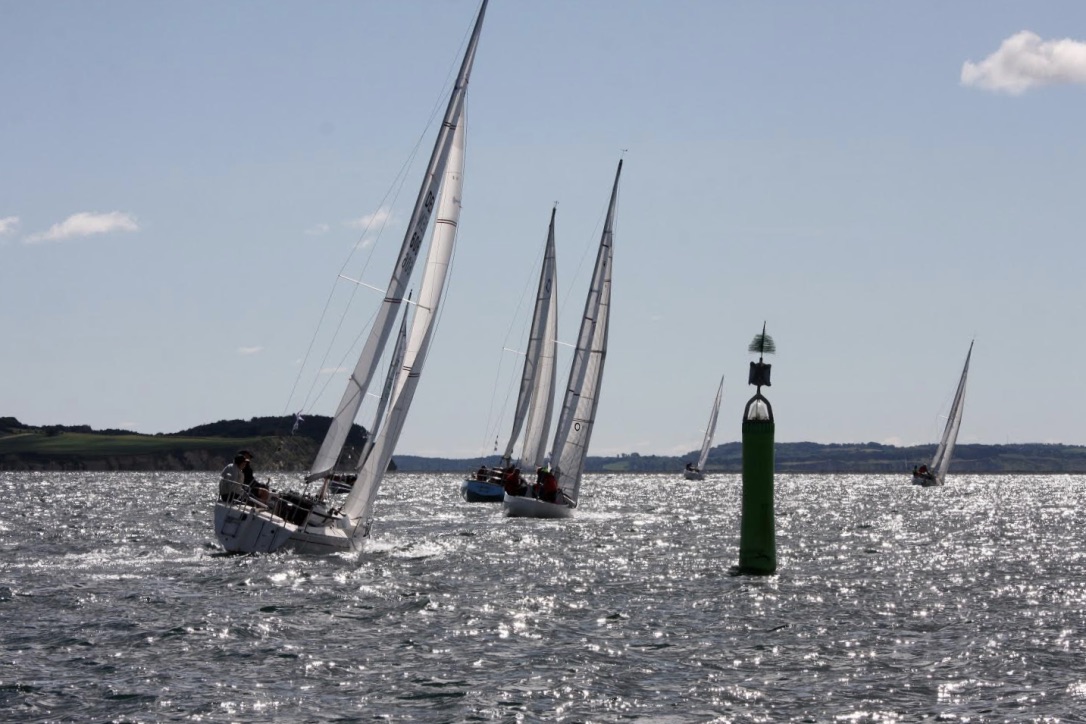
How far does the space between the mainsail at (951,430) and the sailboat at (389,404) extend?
Answer: 91521 mm

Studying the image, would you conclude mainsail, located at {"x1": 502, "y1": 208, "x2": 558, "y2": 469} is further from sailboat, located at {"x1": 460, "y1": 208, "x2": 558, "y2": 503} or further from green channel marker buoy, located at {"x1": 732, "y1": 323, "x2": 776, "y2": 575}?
green channel marker buoy, located at {"x1": 732, "y1": 323, "x2": 776, "y2": 575}

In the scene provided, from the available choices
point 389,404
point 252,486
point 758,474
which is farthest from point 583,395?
point 758,474

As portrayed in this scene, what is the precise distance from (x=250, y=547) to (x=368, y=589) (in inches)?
282

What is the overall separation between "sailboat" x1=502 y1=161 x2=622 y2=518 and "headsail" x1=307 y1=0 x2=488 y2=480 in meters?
23.7

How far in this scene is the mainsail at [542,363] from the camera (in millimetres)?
68312

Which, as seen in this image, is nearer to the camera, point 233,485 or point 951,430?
A: point 233,485

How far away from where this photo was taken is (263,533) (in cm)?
3353

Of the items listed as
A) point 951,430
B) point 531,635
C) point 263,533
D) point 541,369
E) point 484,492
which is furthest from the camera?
point 951,430

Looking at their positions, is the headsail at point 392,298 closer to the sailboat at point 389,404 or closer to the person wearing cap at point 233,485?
the sailboat at point 389,404

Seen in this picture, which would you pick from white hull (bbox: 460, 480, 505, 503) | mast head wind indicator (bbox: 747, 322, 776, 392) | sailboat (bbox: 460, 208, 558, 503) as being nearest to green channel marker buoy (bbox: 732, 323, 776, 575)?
mast head wind indicator (bbox: 747, 322, 776, 392)

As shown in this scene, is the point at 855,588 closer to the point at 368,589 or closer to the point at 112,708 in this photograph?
the point at 368,589

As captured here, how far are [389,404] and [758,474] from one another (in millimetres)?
10811

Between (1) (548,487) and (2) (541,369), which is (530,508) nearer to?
(1) (548,487)

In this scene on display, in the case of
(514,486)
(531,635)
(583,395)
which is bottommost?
(531,635)
